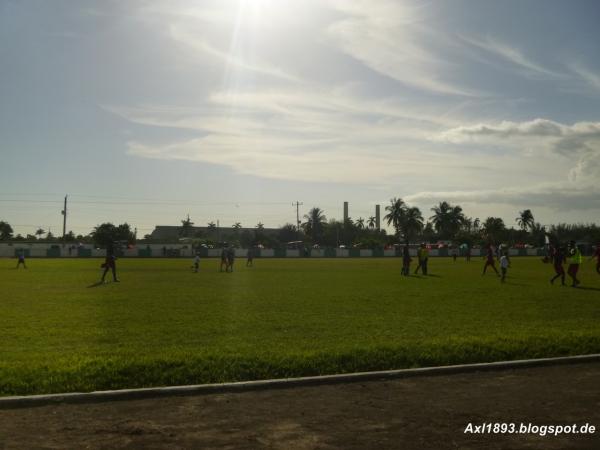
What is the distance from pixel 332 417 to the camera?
→ 555 centimetres

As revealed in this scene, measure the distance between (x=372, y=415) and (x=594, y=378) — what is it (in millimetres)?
3298

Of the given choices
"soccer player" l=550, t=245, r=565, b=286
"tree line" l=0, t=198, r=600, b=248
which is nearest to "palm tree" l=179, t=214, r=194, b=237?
"tree line" l=0, t=198, r=600, b=248

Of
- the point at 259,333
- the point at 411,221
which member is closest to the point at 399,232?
the point at 411,221

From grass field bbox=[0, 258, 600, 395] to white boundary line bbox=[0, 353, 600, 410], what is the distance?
41cm

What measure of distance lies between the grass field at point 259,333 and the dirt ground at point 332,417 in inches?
33.8

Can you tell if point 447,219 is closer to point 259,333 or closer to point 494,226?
point 494,226

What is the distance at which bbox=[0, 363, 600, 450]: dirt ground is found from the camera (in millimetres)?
4855

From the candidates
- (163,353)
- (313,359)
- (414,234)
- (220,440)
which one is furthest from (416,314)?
(414,234)

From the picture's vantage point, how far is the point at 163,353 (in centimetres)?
829

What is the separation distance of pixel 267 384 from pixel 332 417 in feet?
4.31

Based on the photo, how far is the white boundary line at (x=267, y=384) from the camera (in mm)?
5989

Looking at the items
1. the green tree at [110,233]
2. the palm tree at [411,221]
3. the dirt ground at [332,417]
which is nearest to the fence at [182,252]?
the green tree at [110,233]

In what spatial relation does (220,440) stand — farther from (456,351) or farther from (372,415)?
(456,351)

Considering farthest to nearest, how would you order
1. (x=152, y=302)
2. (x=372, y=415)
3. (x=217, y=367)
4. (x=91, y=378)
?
(x=152, y=302), (x=217, y=367), (x=91, y=378), (x=372, y=415)
